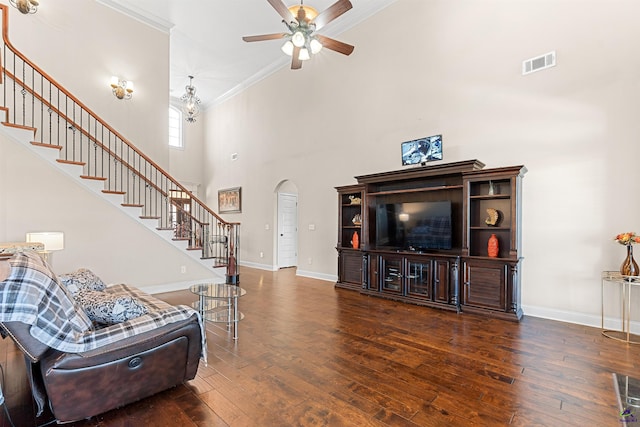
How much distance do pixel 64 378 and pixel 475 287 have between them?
436 cm

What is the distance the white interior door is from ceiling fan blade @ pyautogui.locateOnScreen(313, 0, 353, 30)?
4889mm

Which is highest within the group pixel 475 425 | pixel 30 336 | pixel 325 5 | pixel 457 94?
pixel 325 5

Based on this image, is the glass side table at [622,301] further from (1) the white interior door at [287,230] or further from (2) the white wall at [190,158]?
(2) the white wall at [190,158]

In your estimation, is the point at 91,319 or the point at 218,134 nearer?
the point at 91,319

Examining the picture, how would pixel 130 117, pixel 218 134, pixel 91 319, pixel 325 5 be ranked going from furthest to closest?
pixel 218 134, pixel 130 117, pixel 325 5, pixel 91 319

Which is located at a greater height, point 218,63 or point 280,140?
point 218,63

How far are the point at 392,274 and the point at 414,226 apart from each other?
34.2 inches

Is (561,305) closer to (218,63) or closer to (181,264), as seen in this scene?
(181,264)

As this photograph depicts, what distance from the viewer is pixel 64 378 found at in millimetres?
1750

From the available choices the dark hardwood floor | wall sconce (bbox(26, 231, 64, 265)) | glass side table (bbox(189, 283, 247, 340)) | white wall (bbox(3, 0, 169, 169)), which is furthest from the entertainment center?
white wall (bbox(3, 0, 169, 169))

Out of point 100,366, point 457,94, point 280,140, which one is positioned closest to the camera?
point 100,366

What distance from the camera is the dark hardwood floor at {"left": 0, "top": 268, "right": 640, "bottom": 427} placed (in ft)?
6.43

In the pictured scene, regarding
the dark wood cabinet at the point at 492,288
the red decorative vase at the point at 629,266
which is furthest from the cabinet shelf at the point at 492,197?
the red decorative vase at the point at 629,266

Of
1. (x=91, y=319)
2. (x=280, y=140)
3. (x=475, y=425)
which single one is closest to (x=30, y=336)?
(x=91, y=319)
